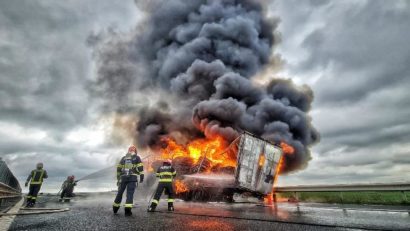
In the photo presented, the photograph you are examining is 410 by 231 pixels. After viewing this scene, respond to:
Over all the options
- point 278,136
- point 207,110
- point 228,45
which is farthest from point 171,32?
point 278,136

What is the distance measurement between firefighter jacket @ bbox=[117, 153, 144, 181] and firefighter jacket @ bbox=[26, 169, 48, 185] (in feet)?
18.4

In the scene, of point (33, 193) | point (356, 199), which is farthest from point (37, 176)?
point (356, 199)

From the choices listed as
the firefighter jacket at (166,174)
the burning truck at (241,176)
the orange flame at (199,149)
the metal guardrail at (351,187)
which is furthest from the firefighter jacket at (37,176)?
the metal guardrail at (351,187)

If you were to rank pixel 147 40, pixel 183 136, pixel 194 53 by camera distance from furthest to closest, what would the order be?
pixel 147 40 < pixel 194 53 < pixel 183 136

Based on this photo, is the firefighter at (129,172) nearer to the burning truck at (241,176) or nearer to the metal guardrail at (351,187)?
the burning truck at (241,176)

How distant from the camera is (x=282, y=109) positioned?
21234 mm

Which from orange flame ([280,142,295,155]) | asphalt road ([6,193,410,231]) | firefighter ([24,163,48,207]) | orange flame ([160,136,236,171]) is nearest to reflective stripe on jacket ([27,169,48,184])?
firefighter ([24,163,48,207])

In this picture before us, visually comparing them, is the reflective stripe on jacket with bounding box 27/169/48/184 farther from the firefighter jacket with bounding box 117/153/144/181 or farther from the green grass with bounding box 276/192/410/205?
the green grass with bounding box 276/192/410/205

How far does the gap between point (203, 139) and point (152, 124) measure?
546 cm

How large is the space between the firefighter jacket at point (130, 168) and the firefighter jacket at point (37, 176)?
5.61 metres

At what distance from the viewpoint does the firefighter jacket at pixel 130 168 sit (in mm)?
7389

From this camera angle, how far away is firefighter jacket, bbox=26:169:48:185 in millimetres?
11088

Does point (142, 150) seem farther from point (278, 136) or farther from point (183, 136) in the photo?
Answer: point (278, 136)

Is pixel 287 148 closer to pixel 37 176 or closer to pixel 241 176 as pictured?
pixel 241 176
